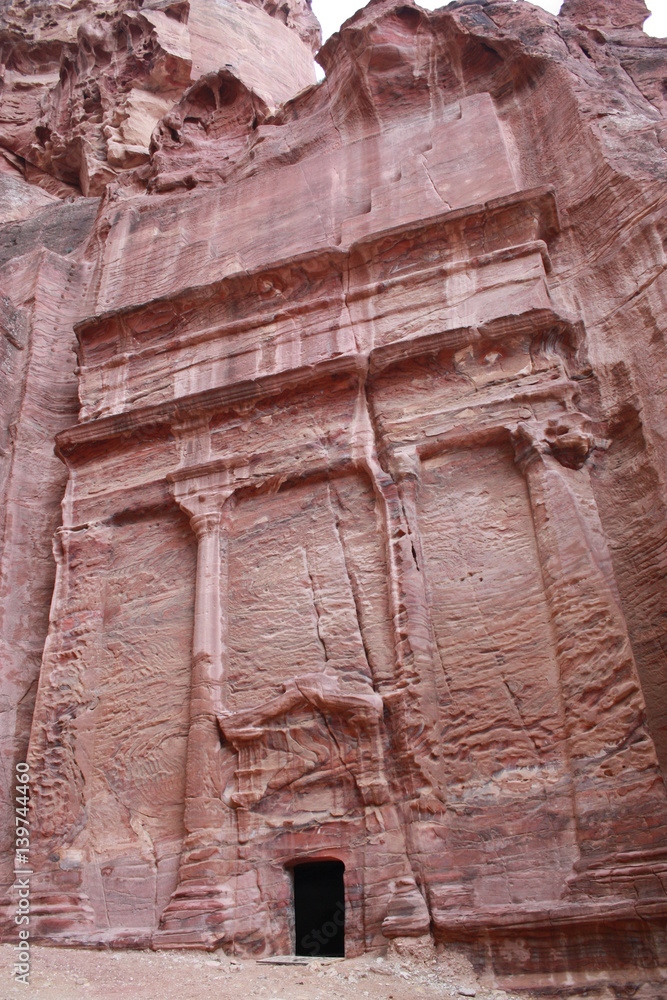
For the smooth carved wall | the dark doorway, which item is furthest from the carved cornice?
the dark doorway

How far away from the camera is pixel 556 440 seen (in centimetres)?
728

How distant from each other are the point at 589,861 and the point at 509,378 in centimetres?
415

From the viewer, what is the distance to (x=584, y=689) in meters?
6.18

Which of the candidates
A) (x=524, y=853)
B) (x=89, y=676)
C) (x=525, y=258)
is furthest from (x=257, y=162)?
(x=524, y=853)

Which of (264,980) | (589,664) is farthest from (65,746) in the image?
(589,664)

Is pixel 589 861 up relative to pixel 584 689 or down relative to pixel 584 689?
down

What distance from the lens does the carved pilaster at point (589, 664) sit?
562 cm

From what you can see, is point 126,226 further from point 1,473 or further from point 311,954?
point 311,954

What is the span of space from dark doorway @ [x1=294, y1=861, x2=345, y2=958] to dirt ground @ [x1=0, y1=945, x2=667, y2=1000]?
0.61m

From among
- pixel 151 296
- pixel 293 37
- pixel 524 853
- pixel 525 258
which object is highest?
pixel 293 37

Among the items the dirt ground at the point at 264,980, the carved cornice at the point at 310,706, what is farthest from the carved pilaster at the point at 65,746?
the carved cornice at the point at 310,706

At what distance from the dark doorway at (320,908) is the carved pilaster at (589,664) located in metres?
2.02

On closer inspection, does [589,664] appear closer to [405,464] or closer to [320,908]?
[405,464]

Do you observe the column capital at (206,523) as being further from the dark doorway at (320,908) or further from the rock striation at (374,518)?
the dark doorway at (320,908)
